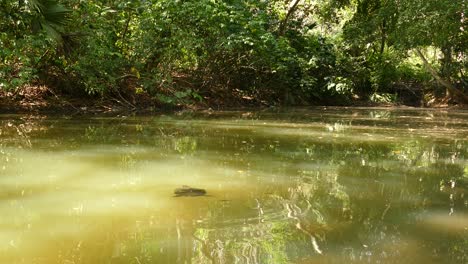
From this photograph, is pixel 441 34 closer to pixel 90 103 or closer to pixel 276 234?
pixel 90 103

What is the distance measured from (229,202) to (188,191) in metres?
0.38

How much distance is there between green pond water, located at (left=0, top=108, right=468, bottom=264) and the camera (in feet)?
7.06

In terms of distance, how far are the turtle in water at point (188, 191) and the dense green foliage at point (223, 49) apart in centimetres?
393

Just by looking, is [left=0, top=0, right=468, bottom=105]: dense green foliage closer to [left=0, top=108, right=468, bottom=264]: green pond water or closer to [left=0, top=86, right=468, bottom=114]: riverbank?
[left=0, top=86, right=468, bottom=114]: riverbank

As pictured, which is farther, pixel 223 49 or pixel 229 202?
pixel 223 49

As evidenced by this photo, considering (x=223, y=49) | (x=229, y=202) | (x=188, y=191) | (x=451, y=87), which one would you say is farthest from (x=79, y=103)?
(x=451, y=87)

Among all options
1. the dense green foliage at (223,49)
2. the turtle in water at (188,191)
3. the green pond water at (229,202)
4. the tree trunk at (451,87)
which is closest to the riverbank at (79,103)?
the dense green foliage at (223,49)

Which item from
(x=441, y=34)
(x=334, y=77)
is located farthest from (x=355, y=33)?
(x=441, y=34)

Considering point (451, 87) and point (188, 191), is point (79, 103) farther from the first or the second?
point (451, 87)

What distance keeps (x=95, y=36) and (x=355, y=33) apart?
1067 centimetres

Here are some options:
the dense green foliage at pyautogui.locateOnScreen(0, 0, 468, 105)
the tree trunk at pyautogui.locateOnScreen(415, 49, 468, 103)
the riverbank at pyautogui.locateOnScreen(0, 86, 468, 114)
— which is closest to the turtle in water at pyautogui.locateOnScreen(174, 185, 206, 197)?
the dense green foliage at pyautogui.locateOnScreen(0, 0, 468, 105)

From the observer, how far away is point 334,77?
17312 mm

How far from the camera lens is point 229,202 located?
2967 millimetres

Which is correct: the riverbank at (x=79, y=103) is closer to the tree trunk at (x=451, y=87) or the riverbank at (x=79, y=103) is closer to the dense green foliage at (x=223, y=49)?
the dense green foliage at (x=223, y=49)
